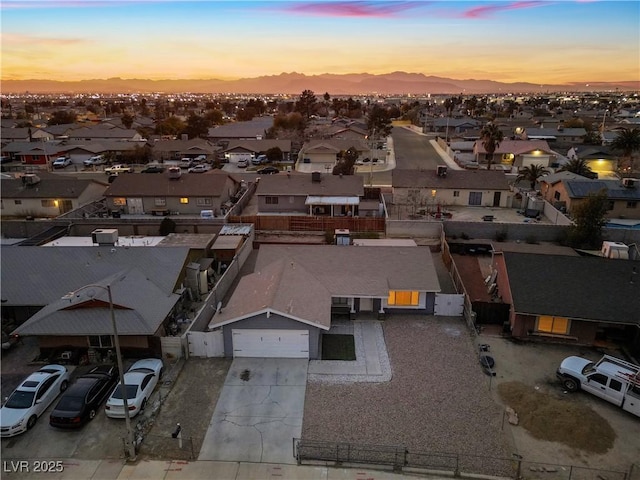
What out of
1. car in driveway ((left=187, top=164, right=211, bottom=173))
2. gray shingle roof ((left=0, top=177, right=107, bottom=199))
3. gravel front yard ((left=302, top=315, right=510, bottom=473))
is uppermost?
gray shingle roof ((left=0, top=177, right=107, bottom=199))

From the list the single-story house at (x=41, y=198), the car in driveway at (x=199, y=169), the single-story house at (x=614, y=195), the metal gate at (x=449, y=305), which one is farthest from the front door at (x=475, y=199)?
the single-story house at (x=41, y=198)

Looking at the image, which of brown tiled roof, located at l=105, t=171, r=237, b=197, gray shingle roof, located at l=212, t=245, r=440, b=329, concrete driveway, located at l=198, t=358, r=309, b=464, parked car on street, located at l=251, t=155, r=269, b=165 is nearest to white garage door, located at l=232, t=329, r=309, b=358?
concrete driveway, located at l=198, t=358, r=309, b=464

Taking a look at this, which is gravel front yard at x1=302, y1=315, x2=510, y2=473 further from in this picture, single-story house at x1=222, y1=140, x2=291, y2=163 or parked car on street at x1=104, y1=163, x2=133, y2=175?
single-story house at x1=222, y1=140, x2=291, y2=163

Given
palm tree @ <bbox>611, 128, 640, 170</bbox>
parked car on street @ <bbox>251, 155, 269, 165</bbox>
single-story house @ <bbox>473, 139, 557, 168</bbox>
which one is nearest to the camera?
palm tree @ <bbox>611, 128, 640, 170</bbox>

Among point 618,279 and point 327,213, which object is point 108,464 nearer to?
point 618,279

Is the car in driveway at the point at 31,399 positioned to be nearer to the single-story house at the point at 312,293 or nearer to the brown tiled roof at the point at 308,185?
the single-story house at the point at 312,293

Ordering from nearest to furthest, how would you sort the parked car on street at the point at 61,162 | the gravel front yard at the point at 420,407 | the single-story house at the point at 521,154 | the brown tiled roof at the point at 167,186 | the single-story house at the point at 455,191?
the gravel front yard at the point at 420,407 < the brown tiled roof at the point at 167,186 < the single-story house at the point at 455,191 < the single-story house at the point at 521,154 < the parked car on street at the point at 61,162
